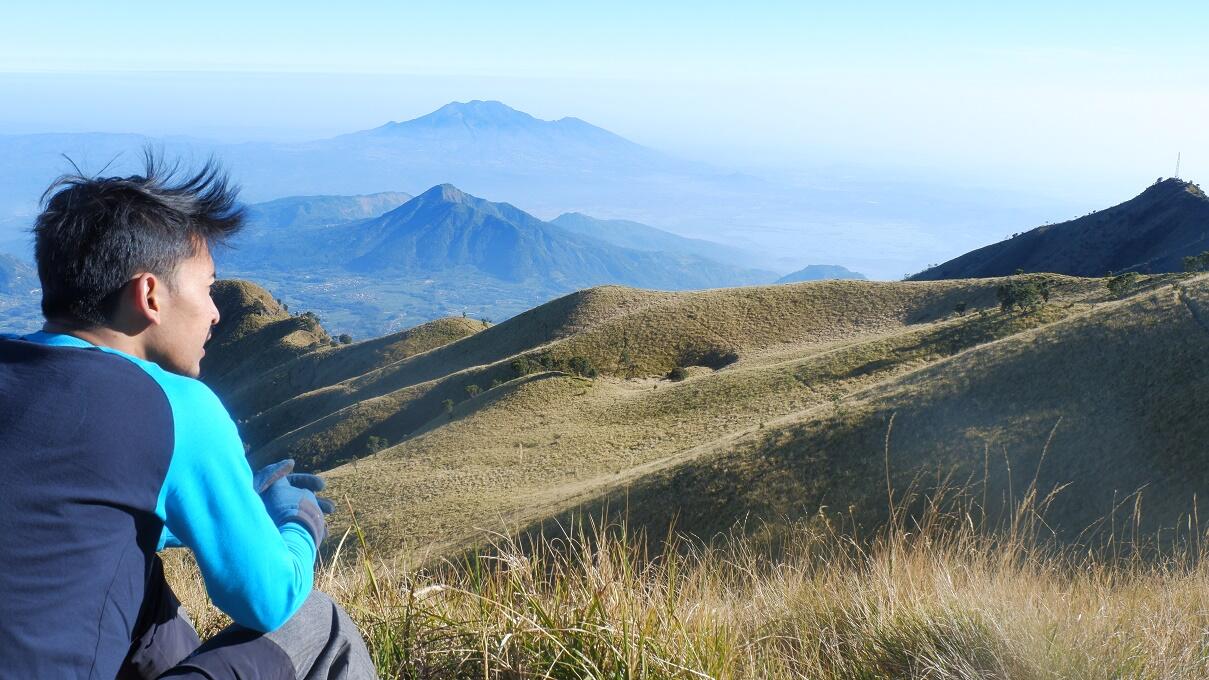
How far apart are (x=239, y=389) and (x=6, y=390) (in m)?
74.2

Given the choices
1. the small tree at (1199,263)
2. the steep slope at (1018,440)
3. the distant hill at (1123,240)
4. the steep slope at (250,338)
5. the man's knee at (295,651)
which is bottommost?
the steep slope at (250,338)

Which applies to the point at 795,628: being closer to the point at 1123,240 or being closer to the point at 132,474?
the point at 132,474

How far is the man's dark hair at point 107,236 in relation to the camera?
2.31 m

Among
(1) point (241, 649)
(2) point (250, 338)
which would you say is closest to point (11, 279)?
(2) point (250, 338)

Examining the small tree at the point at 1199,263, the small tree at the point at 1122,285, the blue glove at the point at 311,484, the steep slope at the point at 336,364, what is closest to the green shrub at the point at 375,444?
the steep slope at the point at 336,364

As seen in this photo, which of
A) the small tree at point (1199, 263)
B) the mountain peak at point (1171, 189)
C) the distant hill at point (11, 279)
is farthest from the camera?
the distant hill at point (11, 279)

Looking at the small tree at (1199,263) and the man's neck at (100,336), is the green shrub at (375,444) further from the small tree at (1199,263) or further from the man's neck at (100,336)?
the man's neck at (100,336)

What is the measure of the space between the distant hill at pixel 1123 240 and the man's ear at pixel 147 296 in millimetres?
69511

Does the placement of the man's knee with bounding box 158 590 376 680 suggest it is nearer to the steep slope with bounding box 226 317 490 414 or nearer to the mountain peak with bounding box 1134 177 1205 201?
the steep slope with bounding box 226 317 490 414

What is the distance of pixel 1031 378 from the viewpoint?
64.4 feet

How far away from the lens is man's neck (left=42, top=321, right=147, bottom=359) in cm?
232

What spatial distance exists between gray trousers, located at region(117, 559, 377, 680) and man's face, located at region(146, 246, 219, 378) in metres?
0.67

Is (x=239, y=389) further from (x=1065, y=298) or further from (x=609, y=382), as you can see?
(x=1065, y=298)

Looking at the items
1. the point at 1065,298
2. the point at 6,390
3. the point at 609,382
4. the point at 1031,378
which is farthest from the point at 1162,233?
the point at 6,390
